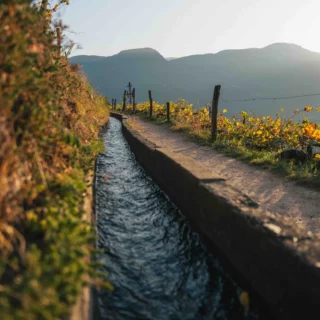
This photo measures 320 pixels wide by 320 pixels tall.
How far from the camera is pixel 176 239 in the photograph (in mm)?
3943

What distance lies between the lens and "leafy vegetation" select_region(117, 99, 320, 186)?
6508mm

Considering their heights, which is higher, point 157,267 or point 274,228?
point 274,228

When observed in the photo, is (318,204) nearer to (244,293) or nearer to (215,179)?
(215,179)

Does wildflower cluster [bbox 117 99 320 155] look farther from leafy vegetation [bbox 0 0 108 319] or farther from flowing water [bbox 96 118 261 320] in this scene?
leafy vegetation [bbox 0 0 108 319]

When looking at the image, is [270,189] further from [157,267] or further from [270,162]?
[157,267]

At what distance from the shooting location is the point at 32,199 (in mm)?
2480

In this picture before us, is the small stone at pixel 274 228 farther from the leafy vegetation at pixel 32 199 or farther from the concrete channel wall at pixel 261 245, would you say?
the leafy vegetation at pixel 32 199

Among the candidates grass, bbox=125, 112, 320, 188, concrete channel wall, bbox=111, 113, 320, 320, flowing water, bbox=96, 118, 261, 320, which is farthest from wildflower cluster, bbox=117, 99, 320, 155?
flowing water, bbox=96, 118, 261, 320

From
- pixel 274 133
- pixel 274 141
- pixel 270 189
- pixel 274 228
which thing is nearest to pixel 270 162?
pixel 270 189

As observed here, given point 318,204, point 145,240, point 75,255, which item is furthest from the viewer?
point 318,204

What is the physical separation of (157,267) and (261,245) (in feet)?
3.51

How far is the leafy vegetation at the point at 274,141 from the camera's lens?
6.51 m

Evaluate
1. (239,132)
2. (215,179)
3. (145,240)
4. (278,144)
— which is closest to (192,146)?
(239,132)

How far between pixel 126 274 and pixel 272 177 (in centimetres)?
404
